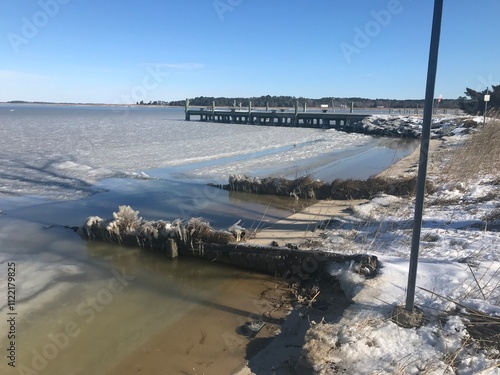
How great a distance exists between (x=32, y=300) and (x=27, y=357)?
53.4 inches

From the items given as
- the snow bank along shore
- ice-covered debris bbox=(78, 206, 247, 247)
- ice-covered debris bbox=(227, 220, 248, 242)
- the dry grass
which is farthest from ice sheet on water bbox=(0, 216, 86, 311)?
the dry grass

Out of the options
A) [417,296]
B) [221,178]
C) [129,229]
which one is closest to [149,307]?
[129,229]

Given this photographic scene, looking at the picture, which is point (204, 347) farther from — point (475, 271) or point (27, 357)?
point (475, 271)

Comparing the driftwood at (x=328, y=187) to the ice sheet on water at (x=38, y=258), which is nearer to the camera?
the ice sheet on water at (x=38, y=258)

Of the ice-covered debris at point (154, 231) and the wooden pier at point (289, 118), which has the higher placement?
the wooden pier at point (289, 118)

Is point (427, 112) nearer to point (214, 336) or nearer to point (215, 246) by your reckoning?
point (214, 336)

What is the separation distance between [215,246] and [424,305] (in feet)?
11.8

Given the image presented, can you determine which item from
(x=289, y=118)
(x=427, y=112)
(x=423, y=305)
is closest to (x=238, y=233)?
(x=423, y=305)

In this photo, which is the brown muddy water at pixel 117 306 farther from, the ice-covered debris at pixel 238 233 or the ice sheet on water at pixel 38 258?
the ice-covered debris at pixel 238 233

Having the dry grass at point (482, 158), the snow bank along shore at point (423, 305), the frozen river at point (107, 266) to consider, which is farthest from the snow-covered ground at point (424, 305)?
the dry grass at point (482, 158)

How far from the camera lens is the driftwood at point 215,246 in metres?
5.14

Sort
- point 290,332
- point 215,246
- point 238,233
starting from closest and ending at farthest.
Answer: point 290,332 → point 215,246 → point 238,233

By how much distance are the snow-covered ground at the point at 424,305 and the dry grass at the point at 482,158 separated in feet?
13.3

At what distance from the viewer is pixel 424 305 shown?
356cm
